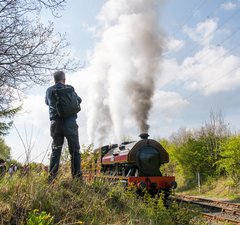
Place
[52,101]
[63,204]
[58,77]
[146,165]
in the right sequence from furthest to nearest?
[146,165], [58,77], [52,101], [63,204]

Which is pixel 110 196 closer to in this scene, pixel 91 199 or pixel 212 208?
pixel 91 199

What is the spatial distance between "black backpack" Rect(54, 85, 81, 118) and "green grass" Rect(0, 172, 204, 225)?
116 cm

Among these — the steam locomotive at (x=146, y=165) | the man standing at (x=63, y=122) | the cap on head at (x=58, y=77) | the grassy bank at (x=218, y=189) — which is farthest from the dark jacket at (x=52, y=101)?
the grassy bank at (x=218, y=189)

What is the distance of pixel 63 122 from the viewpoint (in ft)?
20.6

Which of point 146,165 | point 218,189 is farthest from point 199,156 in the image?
point 146,165

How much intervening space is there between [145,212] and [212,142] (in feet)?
62.2

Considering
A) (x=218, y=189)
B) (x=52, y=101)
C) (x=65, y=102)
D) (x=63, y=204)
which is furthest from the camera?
(x=218, y=189)

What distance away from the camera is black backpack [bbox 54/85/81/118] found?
20.0 ft

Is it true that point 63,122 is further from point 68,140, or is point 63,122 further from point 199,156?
point 199,156

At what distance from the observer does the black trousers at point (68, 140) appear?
6184 millimetres

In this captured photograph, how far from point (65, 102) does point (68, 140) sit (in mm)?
701

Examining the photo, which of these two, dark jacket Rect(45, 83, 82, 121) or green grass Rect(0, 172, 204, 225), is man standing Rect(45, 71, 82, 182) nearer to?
dark jacket Rect(45, 83, 82, 121)

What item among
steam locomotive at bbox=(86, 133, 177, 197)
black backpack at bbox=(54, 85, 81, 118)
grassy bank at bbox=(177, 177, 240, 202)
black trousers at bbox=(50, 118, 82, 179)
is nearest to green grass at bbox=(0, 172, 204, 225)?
black trousers at bbox=(50, 118, 82, 179)

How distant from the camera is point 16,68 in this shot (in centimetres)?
672
